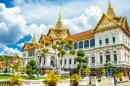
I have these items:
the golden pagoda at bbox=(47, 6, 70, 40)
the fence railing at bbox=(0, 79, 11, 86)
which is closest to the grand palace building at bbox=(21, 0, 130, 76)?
the golden pagoda at bbox=(47, 6, 70, 40)

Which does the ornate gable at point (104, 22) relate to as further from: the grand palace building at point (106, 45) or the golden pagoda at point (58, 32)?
the golden pagoda at point (58, 32)

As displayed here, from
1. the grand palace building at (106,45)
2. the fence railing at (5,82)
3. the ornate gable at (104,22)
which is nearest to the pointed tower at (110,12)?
the grand palace building at (106,45)

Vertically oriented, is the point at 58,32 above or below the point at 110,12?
below

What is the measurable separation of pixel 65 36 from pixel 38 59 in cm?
1209

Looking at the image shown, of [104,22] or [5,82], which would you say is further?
[104,22]

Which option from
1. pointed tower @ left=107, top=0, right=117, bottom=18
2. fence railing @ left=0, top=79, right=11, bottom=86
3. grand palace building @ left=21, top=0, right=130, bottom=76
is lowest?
fence railing @ left=0, top=79, right=11, bottom=86

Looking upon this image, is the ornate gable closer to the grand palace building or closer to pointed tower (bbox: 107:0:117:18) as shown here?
the grand palace building

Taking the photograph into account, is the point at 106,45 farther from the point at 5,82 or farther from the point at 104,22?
the point at 5,82

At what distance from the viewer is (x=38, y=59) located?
41.2 meters

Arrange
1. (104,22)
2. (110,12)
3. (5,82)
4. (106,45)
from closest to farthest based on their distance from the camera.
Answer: (5,82), (106,45), (104,22), (110,12)

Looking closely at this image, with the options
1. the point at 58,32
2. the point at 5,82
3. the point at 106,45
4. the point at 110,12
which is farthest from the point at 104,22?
the point at 5,82

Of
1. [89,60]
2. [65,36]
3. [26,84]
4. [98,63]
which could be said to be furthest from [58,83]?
[65,36]

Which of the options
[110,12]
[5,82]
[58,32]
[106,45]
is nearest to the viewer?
[5,82]

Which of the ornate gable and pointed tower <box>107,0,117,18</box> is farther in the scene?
pointed tower <box>107,0,117,18</box>
